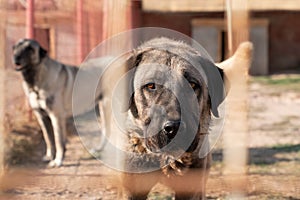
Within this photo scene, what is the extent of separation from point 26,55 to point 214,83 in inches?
163

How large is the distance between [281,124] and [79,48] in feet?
12.7

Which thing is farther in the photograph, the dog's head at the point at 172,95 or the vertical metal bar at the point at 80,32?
the vertical metal bar at the point at 80,32

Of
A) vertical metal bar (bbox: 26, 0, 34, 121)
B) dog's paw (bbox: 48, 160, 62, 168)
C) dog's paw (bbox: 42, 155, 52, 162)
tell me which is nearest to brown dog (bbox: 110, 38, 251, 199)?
dog's paw (bbox: 48, 160, 62, 168)

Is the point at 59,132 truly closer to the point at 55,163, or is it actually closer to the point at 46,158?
the point at 46,158

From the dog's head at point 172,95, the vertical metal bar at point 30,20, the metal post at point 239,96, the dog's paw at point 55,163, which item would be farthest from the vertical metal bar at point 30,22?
the dog's head at point 172,95

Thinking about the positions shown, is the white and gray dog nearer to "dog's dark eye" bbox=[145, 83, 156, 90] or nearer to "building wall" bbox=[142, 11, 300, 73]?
"dog's dark eye" bbox=[145, 83, 156, 90]

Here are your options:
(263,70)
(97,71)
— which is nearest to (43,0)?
(97,71)

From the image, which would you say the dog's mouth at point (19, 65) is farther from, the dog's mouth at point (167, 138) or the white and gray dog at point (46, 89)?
the dog's mouth at point (167, 138)

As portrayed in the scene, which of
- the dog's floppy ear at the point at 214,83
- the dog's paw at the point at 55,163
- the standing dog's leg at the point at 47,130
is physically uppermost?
the dog's floppy ear at the point at 214,83

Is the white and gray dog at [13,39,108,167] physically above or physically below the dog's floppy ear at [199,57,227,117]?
below

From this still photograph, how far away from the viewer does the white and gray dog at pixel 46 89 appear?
289 inches

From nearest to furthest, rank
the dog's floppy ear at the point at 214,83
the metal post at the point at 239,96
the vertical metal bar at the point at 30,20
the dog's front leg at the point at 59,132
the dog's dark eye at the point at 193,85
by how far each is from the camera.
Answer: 1. the dog's dark eye at the point at 193,85
2. the dog's floppy ear at the point at 214,83
3. the metal post at the point at 239,96
4. the dog's front leg at the point at 59,132
5. the vertical metal bar at the point at 30,20

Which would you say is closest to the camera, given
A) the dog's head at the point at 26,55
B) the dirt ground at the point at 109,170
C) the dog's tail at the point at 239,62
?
the dog's tail at the point at 239,62

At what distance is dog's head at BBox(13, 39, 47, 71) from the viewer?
730 cm
